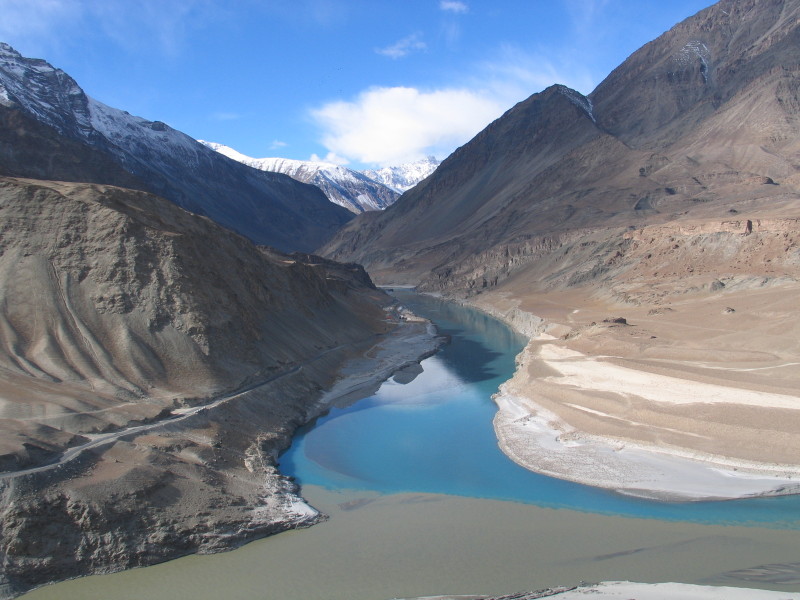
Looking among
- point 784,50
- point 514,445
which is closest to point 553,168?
point 784,50

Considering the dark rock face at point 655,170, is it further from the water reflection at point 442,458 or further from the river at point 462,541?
the river at point 462,541

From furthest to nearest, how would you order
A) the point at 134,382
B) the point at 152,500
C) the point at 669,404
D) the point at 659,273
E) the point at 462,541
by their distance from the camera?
1. the point at 659,273
2. the point at 669,404
3. the point at 134,382
4. the point at 152,500
5. the point at 462,541

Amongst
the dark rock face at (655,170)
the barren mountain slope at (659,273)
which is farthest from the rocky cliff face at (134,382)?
the dark rock face at (655,170)

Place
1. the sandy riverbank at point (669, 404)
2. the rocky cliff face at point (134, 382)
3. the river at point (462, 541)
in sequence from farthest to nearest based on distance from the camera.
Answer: the sandy riverbank at point (669, 404), the rocky cliff face at point (134, 382), the river at point (462, 541)

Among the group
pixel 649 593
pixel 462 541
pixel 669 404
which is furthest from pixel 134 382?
pixel 669 404

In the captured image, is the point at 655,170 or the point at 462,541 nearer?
the point at 462,541

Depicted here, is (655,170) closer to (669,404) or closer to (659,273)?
(659,273)

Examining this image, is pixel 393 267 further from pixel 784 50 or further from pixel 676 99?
pixel 784 50
